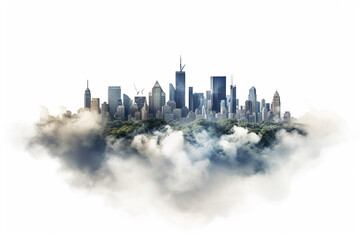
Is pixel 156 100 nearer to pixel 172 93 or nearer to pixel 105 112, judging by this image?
pixel 172 93

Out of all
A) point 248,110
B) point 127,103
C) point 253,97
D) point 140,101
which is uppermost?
point 253,97

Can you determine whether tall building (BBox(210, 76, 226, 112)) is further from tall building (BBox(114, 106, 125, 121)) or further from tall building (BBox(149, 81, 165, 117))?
tall building (BBox(114, 106, 125, 121))

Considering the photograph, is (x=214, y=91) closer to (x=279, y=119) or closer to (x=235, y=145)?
(x=279, y=119)

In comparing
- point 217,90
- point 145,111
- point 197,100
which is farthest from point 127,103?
point 217,90

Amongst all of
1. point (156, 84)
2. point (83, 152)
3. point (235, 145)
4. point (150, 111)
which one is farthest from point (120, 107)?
point (235, 145)

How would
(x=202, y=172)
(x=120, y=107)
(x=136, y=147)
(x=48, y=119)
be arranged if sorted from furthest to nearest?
(x=120, y=107)
(x=48, y=119)
(x=136, y=147)
(x=202, y=172)

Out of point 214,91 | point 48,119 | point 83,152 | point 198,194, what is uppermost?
point 214,91

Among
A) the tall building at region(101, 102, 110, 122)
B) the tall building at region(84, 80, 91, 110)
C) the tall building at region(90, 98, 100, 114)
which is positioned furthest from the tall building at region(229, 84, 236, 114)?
the tall building at region(84, 80, 91, 110)
